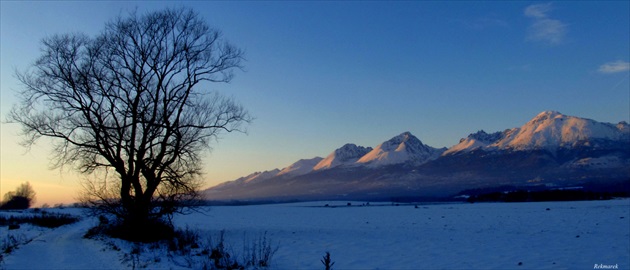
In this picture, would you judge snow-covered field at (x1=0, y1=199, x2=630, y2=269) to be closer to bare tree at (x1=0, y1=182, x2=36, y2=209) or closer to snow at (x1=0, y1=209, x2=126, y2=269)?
snow at (x1=0, y1=209, x2=126, y2=269)

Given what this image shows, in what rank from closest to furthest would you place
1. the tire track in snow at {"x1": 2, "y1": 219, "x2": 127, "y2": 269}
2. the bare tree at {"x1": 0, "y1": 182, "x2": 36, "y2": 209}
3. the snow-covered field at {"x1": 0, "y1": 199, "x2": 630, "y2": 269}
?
the tire track in snow at {"x1": 2, "y1": 219, "x2": 127, "y2": 269}
the snow-covered field at {"x1": 0, "y1": 199, "x2": 630, "y2": 269}
the bare tree at {"x1": 0, "y1": 182, "x2": 36, "y2": 209}

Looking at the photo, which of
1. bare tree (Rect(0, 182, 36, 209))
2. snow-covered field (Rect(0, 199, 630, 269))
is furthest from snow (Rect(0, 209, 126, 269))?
bare tree (Rect(0, 182, 36, 209))

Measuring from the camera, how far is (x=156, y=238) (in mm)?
22609

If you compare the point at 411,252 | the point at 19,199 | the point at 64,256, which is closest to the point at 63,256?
the point at 64,256

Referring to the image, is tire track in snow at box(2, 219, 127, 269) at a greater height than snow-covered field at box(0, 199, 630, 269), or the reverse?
tire track in snow at box(2, 219, 127, 269)

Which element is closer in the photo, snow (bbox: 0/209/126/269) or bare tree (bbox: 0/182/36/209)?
snow (bbox: 0/209/126/269)

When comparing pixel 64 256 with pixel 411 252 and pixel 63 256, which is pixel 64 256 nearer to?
pixel 63 256

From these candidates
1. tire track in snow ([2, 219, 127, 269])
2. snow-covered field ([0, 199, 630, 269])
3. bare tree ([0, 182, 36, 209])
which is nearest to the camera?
tire track in snow ([2, 219, 127, 269])

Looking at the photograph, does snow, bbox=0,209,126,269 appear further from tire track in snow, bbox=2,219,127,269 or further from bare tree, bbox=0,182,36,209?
bare tree, bbox=0,182,36,209

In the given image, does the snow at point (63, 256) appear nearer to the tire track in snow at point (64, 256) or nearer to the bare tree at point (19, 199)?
the tire track in snow at point (64, 256)

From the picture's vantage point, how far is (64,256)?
53.3ft

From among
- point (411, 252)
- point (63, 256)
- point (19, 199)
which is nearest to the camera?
point (63, 256)

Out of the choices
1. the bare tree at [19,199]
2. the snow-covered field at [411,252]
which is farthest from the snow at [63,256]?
the bare tree at [19,199]

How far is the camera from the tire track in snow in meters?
14.2
